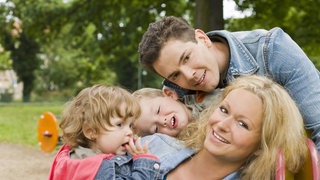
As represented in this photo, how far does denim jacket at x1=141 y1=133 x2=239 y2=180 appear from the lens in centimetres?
242

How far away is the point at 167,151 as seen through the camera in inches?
100

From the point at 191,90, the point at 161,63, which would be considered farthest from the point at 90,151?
the point at 191,90

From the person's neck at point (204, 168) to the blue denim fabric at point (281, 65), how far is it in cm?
44

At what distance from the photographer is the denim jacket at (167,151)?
2423mm

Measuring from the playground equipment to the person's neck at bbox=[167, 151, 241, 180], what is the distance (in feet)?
16.1

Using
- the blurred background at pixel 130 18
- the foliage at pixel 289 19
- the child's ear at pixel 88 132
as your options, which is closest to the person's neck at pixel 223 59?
the child's ear at pixel 88 132

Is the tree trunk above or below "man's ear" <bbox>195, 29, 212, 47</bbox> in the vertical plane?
below

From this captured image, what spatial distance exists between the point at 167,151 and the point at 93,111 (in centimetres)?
46

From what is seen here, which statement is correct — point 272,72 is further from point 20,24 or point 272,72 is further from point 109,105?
point 20,24

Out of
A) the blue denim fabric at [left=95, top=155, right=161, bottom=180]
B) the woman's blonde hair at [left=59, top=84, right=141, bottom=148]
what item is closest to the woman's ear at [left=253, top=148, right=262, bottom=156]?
the blue denim fabric at [left=95, top=155, right=161, bottom=180]

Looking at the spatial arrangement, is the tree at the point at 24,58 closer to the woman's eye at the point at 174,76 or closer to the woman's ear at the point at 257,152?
the woman's eye at the point at 174,76

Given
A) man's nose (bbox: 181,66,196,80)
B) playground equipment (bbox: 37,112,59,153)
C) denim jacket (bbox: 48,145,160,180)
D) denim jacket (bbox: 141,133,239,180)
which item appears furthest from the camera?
playground equipment (bbox: 37,112,59,153)

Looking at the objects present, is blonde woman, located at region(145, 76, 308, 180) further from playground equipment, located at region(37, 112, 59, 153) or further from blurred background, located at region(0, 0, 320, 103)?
blurred background, located at region(0, 0, 320, 103)

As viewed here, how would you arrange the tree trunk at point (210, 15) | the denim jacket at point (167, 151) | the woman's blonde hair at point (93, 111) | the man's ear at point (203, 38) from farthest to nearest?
the tree trunk at point (210, 15) < the man's ear at point (203, 38) < the denim jacket at point (167, 151) < the woman's blonde hair at point (93, 111)
